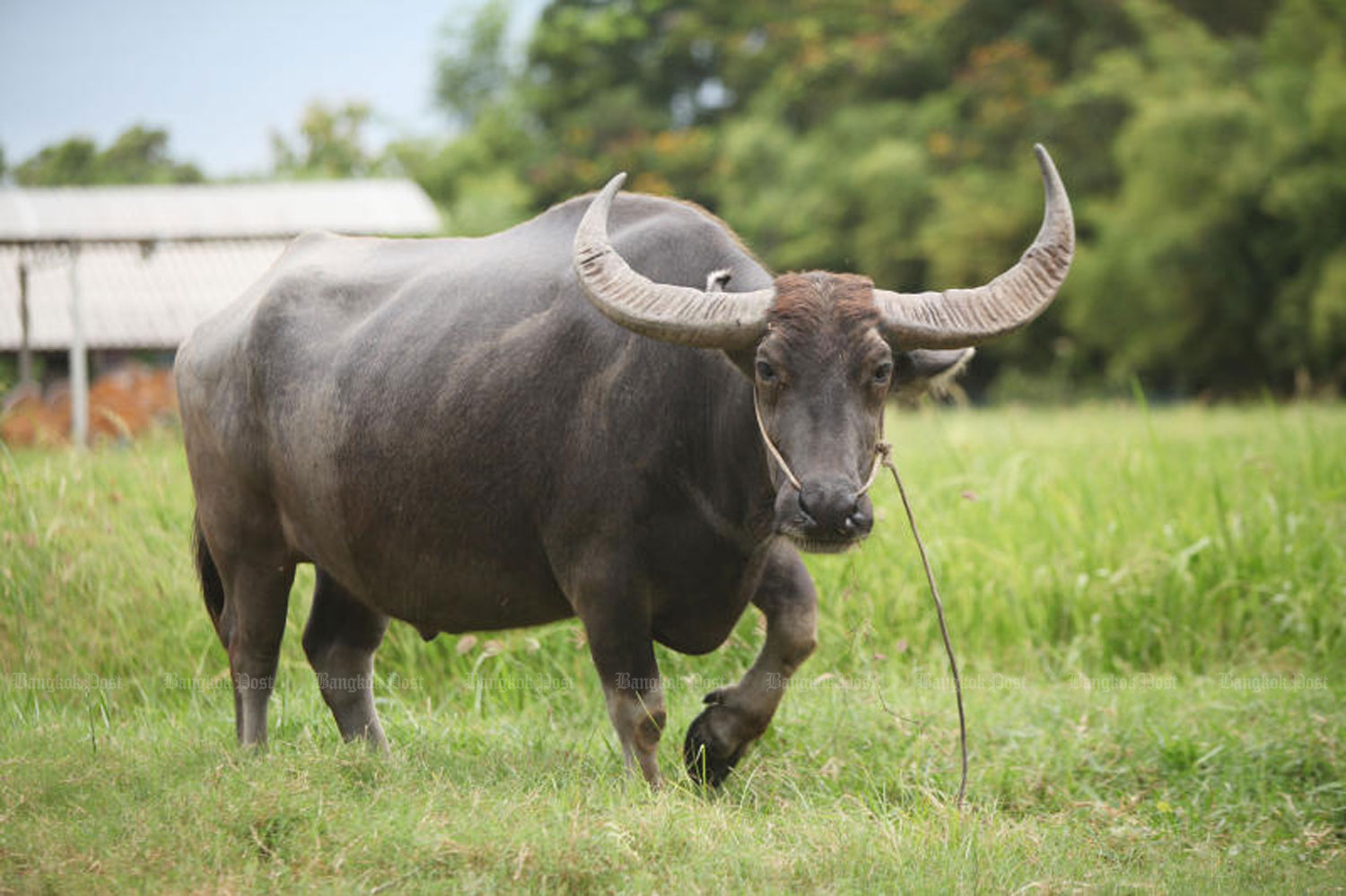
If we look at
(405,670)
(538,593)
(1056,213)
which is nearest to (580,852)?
(538,593)

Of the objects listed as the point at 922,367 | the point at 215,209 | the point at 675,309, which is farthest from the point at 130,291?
the point at 922,367

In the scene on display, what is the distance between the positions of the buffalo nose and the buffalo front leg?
2.58ft

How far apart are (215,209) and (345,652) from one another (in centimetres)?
2444

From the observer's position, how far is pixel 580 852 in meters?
3.39

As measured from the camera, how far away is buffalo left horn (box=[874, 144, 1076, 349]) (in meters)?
3.77

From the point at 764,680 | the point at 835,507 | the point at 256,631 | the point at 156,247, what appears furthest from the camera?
the point at 156,247

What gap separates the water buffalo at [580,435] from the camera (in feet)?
12.3

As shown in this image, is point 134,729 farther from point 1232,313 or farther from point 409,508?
point 1232,313

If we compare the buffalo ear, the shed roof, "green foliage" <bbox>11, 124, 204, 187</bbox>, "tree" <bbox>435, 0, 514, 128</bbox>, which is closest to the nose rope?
the buffalo ear

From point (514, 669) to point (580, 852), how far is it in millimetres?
2489

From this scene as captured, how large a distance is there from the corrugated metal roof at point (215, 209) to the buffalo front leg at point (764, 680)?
22.0 meters

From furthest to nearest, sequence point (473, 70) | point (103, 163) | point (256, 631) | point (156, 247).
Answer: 1. point (473, 70)
2. point (103, 163)
3. point (156, 247)
4. point (256, 631)

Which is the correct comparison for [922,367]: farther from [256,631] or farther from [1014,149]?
[1014,149]

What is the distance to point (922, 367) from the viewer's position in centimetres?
400
